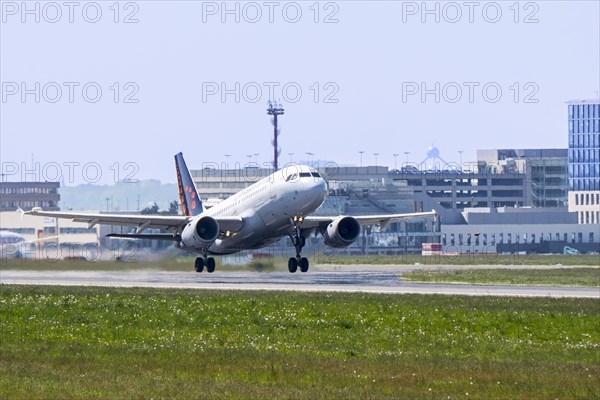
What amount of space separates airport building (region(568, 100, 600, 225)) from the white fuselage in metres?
129

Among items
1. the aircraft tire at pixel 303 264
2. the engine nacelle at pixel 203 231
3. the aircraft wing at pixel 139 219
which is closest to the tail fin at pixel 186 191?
the aircraft wing at pixel 139 219

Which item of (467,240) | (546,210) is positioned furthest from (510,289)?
(546,210)

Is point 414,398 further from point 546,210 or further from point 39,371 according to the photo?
point 546,210

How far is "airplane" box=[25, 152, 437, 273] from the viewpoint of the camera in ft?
201

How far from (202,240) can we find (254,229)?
108 inches

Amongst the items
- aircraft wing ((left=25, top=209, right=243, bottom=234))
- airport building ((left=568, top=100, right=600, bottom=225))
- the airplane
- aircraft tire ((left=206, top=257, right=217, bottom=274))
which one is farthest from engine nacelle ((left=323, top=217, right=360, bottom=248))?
airport building ((left=568, top=100, right=600, bottom=225))

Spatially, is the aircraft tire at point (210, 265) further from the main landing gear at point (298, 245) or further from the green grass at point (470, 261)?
the green grass at point (470, 261)

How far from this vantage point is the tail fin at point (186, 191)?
76438mm

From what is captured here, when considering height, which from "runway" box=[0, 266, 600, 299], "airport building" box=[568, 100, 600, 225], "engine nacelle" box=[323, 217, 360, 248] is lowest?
"runway" box=[0, 266, 600, 299]

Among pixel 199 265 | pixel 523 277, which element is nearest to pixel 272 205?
pixel 199 265

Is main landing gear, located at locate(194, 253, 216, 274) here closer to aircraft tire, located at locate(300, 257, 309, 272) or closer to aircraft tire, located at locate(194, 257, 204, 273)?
aircraft tire, located at locate(194, 257, 204, 273)

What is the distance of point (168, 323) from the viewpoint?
3591 centimetres

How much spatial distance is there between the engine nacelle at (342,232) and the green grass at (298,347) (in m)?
18.3

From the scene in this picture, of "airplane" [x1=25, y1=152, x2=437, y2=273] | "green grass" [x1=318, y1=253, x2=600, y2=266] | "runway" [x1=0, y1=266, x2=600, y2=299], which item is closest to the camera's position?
"runway" [x1=0, y1=266, x2=600, y2=299]
